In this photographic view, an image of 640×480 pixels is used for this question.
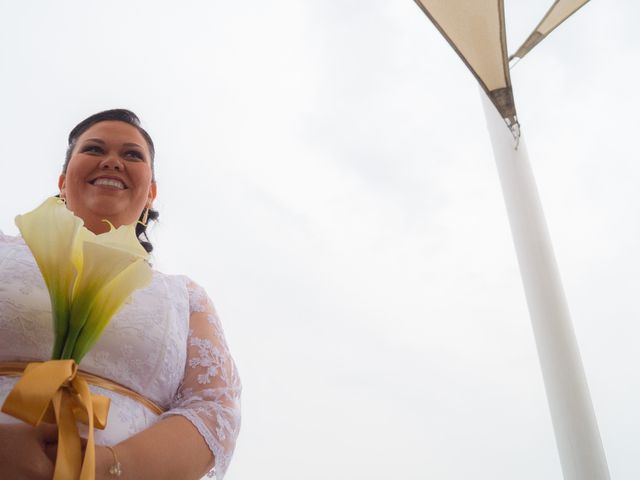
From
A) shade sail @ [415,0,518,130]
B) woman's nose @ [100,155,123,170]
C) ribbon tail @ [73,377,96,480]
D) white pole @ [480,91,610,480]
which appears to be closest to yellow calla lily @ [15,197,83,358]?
ribbon tail @ [73,377,96,480]

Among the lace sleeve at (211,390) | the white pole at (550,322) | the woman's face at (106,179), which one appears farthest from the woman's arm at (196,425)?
the white pole at (550,322)

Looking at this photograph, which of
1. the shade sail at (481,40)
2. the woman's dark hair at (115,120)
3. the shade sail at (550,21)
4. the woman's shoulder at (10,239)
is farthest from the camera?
the shade sail at (550,21)

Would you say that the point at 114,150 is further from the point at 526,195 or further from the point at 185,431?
the point at 526,195

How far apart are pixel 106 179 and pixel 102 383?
62 centimetres

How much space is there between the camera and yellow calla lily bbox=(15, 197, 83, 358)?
958 millimetres

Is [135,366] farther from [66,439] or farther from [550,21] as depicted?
[550,21]

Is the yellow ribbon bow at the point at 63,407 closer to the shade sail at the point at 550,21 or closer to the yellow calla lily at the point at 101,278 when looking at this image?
the yellow calla lily at the point at 101,278

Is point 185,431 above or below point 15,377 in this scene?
below

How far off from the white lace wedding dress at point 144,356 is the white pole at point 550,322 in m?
2.03

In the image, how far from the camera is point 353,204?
8.11 m

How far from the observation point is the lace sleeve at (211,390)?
113cm

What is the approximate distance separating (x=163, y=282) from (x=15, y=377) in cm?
42

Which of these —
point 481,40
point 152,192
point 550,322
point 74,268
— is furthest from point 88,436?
point 481,40

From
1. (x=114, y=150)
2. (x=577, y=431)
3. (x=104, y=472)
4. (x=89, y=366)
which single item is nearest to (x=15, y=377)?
(x=89, y=366)
